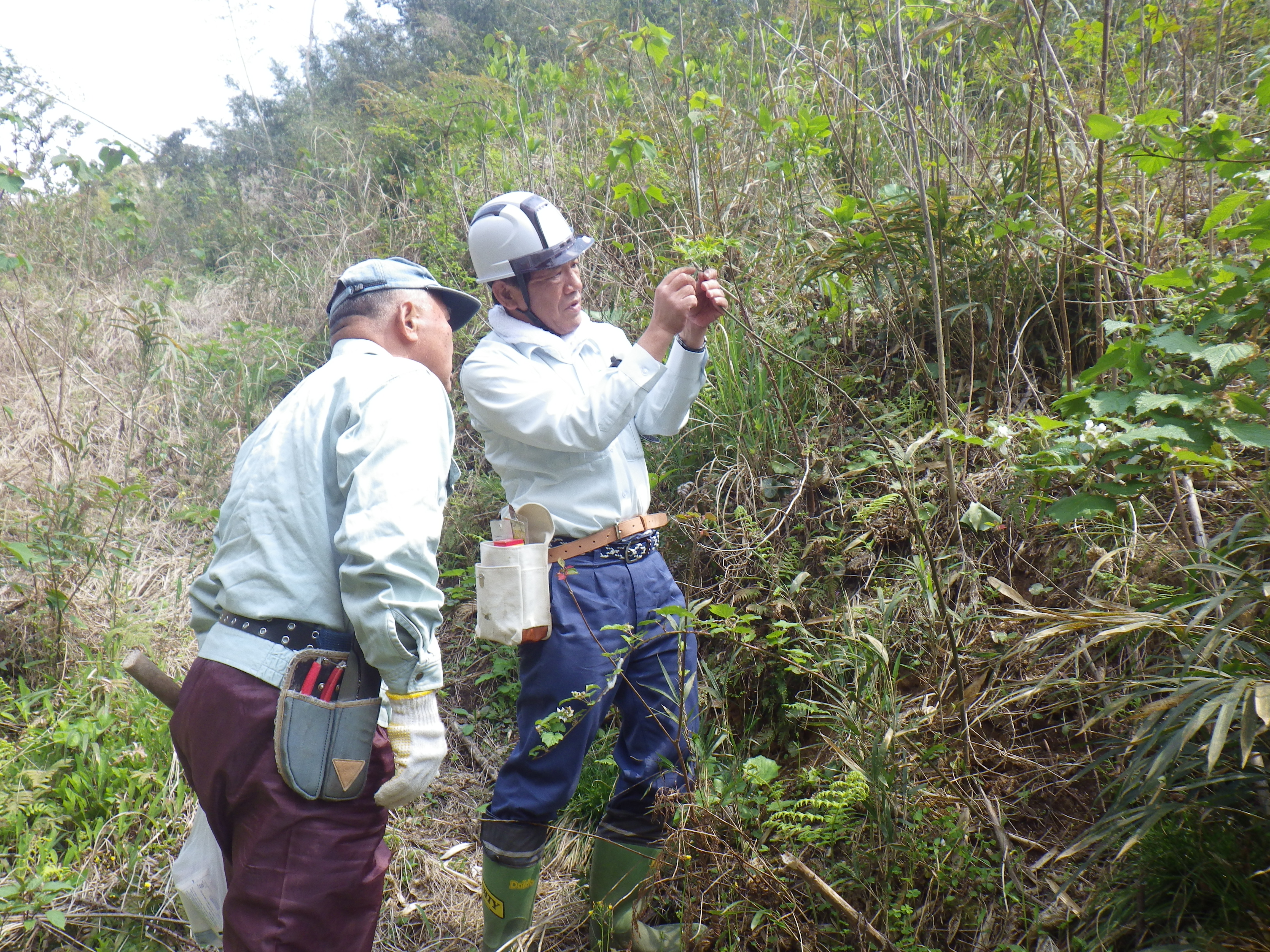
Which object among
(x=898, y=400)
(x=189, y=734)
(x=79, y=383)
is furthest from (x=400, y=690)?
(x=79, y=383)

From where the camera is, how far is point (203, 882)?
1.99m

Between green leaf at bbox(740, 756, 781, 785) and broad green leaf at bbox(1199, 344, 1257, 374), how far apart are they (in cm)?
153

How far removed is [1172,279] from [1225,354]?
0.66 feet

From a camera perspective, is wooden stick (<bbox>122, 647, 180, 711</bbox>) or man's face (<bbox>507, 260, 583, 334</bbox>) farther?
man's face (<bbox>507, 260, 583, 334</bbox>)

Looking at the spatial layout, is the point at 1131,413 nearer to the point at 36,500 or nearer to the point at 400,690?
the point at 400,690

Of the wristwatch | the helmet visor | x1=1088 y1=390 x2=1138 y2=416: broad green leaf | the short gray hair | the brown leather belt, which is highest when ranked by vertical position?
the short gray hair

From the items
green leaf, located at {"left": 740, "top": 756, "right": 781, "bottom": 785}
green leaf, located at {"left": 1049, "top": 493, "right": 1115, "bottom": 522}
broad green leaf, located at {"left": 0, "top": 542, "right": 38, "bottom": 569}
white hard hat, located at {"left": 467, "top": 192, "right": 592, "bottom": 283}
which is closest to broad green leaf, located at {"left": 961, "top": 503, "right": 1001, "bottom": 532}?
green leaf, located at {"left": 1049, "top": 493, "right": 1115, "bottom": 522}

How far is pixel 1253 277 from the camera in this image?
66.8 inches

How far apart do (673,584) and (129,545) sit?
3243 mm

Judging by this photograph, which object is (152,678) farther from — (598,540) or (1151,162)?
(1151,162)

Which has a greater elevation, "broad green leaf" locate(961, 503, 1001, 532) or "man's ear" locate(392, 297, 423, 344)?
"man's ear" locate(392, 297, 423, 344)

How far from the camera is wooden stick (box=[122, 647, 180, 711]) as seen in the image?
196 centimetres

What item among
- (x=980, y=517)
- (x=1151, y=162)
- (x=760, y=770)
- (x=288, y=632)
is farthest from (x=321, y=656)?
(x=1151, y=162)

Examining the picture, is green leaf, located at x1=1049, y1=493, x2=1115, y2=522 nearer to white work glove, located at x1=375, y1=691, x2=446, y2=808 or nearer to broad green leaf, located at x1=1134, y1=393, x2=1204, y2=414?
broad green leaf, located at x1=1134, y1=393, x2=1204, y2=414
